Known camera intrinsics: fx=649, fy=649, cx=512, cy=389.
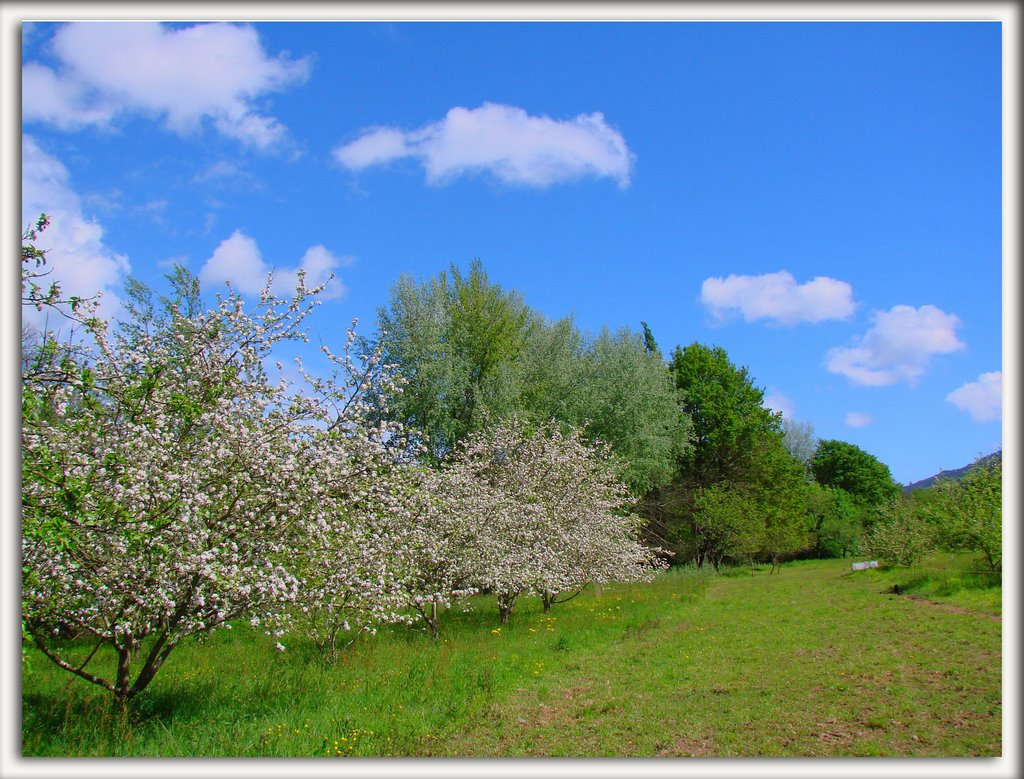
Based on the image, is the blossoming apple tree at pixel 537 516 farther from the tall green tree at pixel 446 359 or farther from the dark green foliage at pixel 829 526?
the dark green foliage at pixel 829 526

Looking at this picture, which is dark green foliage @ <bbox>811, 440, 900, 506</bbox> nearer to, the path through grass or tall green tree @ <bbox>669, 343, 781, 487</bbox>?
tall green tree @ <bbox>669, 343, 781, 487</bbox>

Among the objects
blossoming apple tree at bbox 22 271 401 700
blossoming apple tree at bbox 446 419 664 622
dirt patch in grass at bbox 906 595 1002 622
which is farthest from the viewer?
blossoming apple tree at bbox 446 419 664 622

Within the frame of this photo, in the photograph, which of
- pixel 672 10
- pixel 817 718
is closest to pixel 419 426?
pixel 817 718

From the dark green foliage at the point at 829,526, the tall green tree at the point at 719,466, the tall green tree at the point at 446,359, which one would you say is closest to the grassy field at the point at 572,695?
the tall green tree at the point at 446,359

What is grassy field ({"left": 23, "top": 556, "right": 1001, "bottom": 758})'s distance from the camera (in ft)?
24.6

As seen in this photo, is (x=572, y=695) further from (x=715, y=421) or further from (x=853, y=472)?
(x=853, y=472)

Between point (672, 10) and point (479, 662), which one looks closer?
point (672, 10)

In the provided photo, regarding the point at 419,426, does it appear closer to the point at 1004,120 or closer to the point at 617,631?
the point at 617,631

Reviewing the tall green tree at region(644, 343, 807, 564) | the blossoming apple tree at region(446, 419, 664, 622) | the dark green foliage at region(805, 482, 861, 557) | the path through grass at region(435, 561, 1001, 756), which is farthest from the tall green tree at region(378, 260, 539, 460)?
the dark green foliage at region(805, 482, 861, 557)

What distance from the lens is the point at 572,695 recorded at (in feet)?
33.9

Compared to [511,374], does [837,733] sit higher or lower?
lower

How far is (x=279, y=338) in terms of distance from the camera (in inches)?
355

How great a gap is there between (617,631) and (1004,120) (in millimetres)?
14260

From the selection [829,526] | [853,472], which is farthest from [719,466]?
[853,472]
